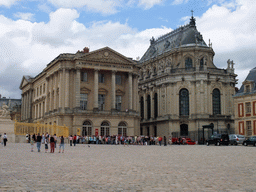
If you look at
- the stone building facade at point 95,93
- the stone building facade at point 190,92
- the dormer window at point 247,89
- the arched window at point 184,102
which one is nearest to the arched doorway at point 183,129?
the stone building facade at point 190,92

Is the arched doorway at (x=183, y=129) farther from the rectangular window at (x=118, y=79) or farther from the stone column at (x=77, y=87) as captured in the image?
the stone column at (x=77, y=87)

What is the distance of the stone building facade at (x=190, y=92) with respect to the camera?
65188mm

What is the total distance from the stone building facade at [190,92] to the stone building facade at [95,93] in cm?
958

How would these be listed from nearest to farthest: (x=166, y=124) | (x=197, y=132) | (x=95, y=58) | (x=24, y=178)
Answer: (x=24, y=178) → (x=95, y=58) → (x=197, y=132) → (x=166, y=124)

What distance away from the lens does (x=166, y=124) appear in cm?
6706

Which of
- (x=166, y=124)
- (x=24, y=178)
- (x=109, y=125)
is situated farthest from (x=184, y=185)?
(x=166, y=124)

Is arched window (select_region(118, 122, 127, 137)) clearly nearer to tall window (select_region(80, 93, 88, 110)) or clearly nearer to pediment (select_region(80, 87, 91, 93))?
tall window (select_region(80, 93, 88, 110))

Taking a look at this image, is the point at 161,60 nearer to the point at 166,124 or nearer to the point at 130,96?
the point at 166,124

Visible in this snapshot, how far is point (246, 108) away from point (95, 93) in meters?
21.8

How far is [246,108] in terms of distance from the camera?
51688 mm

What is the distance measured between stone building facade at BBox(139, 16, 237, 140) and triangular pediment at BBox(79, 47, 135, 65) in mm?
12591

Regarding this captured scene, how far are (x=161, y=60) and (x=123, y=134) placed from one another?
23.2 m

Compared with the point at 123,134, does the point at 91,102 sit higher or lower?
higher

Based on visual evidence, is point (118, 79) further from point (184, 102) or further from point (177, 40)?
point (177, 40)
